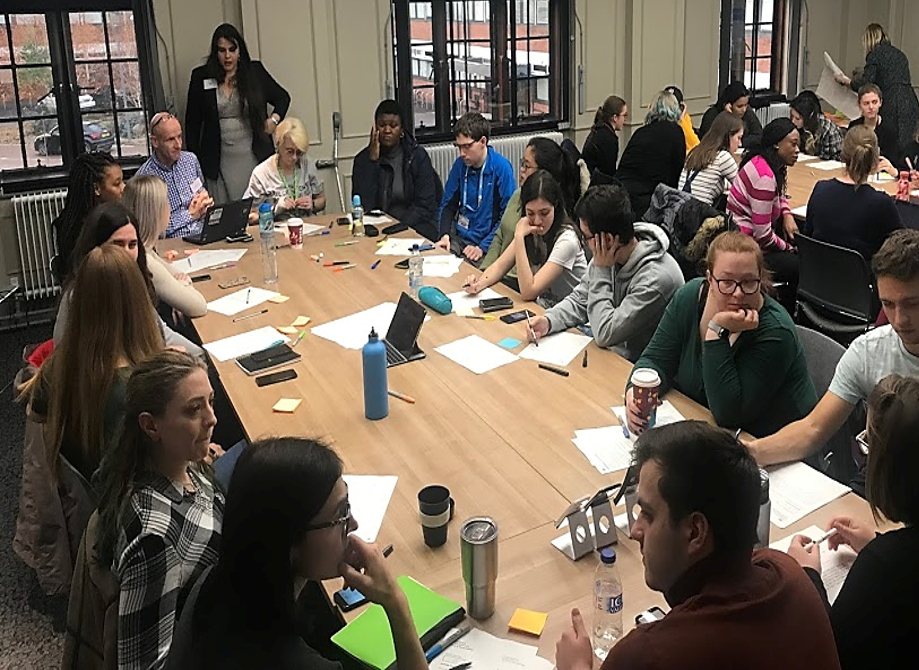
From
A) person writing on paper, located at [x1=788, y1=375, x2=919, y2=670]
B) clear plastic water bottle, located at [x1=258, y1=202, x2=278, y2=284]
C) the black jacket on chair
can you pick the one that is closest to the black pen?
person writing on paper, located at [x1=788, y1=375, x2=919, y2=670]

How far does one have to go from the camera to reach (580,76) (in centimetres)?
786

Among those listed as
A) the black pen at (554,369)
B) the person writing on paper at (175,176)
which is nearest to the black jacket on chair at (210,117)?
the person writing on paper at (175,176)

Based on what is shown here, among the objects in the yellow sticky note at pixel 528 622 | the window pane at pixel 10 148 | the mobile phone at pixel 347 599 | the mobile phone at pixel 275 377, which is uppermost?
the window pane at pixel 10 148

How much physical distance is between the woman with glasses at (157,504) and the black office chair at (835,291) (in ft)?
10.6

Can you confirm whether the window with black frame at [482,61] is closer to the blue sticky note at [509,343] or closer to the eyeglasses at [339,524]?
the blue sticky note at [509,343]

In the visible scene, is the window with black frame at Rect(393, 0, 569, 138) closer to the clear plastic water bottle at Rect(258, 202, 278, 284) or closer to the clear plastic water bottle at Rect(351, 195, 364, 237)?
the clear plastic water bottle at Rect(351, 195, 364, 237)

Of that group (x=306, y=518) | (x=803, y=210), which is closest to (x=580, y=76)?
(x=803, y=210)

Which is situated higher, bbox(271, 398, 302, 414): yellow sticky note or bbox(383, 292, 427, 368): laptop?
bbox(383, 292, 427, 368): laptop

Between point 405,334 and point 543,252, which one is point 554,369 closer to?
point 405,334

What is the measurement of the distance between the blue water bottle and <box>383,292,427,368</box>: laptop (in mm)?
420

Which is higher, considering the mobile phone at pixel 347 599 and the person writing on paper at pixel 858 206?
the person writing on paper at pixel 858 206

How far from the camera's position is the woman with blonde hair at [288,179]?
5.55 metres

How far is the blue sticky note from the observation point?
3.50 meters

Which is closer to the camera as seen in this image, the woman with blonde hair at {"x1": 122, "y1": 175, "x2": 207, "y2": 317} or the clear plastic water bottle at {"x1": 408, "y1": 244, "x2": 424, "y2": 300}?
the woman with blonde hair at {"x1": 122, "y1": 175, "x2": 207, "y2": 317}
